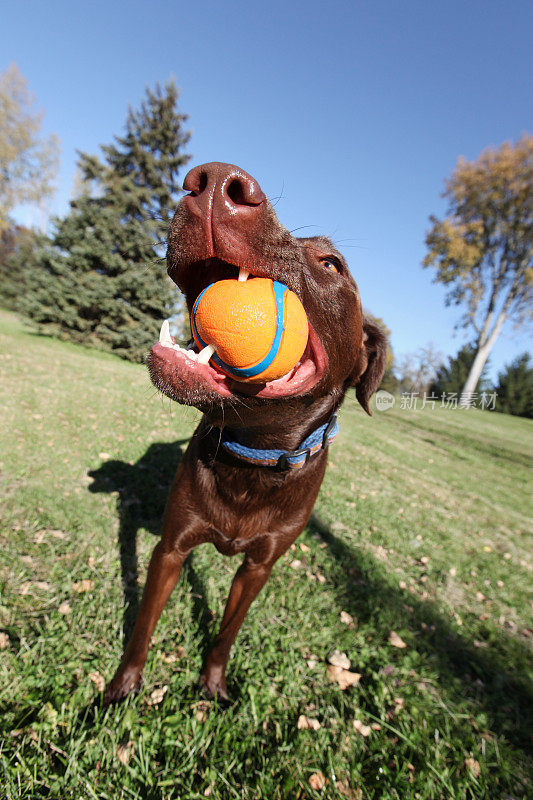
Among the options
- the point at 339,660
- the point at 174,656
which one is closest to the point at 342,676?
the point at 339,660

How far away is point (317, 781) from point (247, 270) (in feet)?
7.53

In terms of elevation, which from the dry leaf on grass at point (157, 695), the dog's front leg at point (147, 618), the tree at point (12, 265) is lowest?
the dry leaf on grass at point (157, 695)

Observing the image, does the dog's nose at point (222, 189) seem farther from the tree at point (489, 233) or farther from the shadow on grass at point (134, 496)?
the tree at point (489, 233)

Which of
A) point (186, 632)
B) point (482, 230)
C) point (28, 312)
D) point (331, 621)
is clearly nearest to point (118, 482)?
point (186, 632)

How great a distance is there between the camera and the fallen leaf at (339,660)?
7.86 feet

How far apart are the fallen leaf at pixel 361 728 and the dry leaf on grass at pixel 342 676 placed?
21 cm

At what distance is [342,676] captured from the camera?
7.66 ft

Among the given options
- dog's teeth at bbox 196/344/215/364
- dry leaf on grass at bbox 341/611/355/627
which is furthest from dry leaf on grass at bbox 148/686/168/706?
dog's teeth at bbox 196/344/215/364

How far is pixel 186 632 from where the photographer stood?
7.42ft

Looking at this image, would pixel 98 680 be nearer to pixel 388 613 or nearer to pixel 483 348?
pixel 388 613

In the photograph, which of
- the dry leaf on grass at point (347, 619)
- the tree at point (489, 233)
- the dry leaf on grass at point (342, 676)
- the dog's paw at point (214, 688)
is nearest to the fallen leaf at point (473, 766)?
the dry leaf on grass at point (342, 676)

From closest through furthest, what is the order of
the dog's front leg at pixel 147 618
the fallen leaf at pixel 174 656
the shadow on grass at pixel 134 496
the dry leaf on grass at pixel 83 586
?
1. the dog's front leg at pixel 147 618
2. the fallen leaf at pixel 174 656
3. the dry leaf on grass at pixel 83 586
4. the shadow on grass at pixel 134 496

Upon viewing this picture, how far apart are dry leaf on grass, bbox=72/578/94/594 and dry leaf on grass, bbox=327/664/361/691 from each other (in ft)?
5.41

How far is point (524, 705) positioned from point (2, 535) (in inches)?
153
